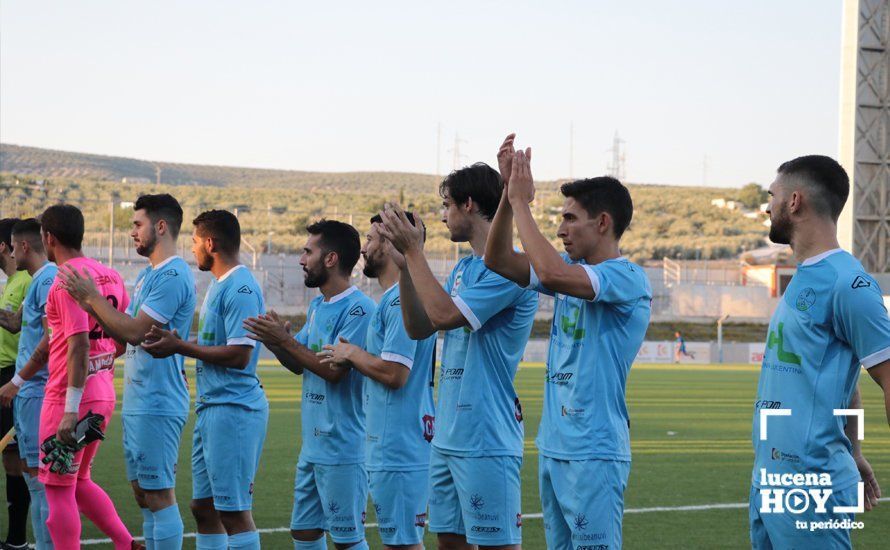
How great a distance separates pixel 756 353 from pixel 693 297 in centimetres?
1835

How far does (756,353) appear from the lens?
45.8 meters

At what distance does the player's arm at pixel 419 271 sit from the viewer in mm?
4930

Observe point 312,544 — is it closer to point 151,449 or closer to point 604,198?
point 151,449

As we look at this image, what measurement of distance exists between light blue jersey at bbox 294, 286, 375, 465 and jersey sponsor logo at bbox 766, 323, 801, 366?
2.64 metres

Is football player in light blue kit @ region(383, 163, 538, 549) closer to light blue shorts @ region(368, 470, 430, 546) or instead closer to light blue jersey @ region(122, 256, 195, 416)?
light blue shorts @ region(368, 470, 430, 546)

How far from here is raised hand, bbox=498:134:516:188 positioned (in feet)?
15.3

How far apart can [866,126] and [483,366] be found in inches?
1493

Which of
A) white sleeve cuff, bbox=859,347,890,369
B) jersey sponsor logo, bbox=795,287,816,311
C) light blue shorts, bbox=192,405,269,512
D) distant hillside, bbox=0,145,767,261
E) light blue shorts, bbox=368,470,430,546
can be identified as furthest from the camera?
distant hillside, bbox=0,145,767,261

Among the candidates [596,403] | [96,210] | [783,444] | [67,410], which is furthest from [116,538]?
[96,210]

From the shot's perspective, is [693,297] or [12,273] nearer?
[12,273]

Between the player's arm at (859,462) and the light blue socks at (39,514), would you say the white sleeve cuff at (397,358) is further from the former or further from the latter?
the light blue socks at (39,514)

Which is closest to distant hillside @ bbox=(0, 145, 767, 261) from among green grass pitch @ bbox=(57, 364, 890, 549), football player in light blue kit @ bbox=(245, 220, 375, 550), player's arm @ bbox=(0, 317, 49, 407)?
green grass pitch @ bbox=(57, 364, 890, 549)

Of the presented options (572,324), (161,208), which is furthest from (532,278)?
(161,208)

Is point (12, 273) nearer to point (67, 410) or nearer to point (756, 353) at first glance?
point (67, 410)
